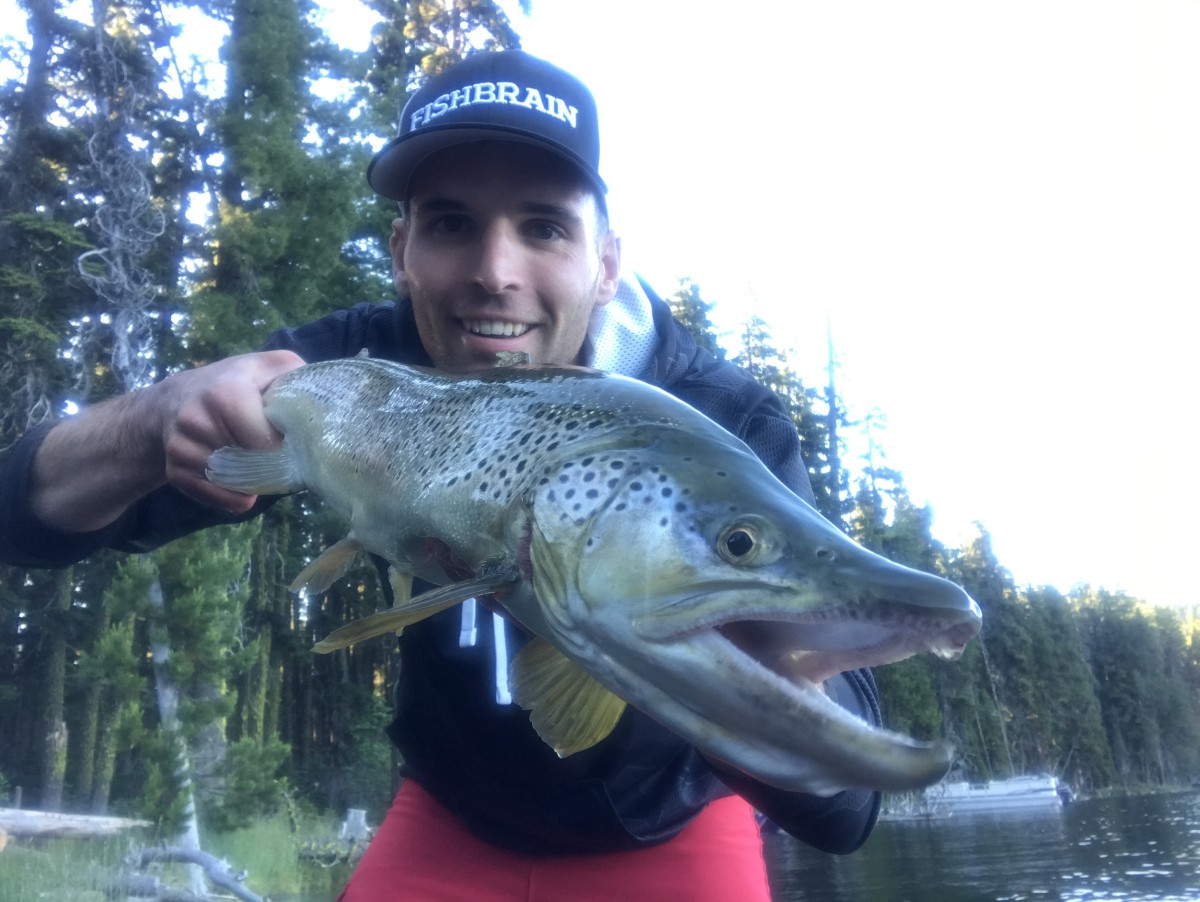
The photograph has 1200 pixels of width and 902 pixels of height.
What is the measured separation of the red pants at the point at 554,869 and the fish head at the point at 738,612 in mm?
1534

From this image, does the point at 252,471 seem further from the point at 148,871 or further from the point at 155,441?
the point at 148,871

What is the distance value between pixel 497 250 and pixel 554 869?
1854mm

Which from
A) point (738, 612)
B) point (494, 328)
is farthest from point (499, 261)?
point (738, 612)

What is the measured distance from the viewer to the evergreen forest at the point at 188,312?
12.7 m

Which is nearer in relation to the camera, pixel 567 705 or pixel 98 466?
pixel 567 705

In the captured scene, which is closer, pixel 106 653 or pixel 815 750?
pixel 815 750

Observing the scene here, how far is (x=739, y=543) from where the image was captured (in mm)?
1604

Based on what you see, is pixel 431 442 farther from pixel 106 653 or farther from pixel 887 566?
pixel 106 653

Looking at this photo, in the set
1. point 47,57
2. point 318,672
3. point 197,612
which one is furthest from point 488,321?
point 318,672

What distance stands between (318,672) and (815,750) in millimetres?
27117

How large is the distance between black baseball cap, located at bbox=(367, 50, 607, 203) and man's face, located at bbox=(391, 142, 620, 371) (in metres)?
0.05

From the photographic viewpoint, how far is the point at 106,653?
11.7 meters

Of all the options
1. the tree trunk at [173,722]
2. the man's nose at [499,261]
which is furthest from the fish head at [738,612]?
the tree trunk at [173,722]

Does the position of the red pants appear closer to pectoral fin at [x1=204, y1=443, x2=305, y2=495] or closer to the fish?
the fish
